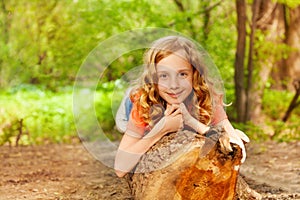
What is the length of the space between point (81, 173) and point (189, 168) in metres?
2.84

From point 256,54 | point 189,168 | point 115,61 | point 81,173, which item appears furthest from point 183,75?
point 256,54

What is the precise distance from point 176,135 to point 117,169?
→ 43 centimetres

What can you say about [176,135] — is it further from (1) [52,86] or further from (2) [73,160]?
(1) [52,86]

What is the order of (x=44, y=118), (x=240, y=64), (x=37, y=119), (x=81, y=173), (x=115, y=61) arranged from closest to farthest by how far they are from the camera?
(x=81, y=173) → (x=240, y=64) → (x=115, y=61) → (x=37, y=119) → (x=44, y=118)

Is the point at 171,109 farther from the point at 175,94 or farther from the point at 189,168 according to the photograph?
the point at 189,168

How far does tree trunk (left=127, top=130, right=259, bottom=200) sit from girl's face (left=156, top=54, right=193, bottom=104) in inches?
10.8

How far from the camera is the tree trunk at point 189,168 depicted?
3.58 m

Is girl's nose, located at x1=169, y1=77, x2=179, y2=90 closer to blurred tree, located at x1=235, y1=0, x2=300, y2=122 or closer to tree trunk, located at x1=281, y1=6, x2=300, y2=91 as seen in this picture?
blurred tree, located at x1=235, y1=0, x2=300, y2=122

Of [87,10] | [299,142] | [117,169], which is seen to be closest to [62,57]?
[87,10]

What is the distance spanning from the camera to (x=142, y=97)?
11.7 feet

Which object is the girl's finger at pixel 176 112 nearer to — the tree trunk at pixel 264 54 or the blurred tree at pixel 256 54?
the blurred tree at pixel 256 54

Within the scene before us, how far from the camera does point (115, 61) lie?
29.0 feet

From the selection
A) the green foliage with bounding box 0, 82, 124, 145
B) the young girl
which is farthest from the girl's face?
the green foliage with bounding box 0, 82, 124, 145

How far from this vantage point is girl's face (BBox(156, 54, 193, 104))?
347 cm
